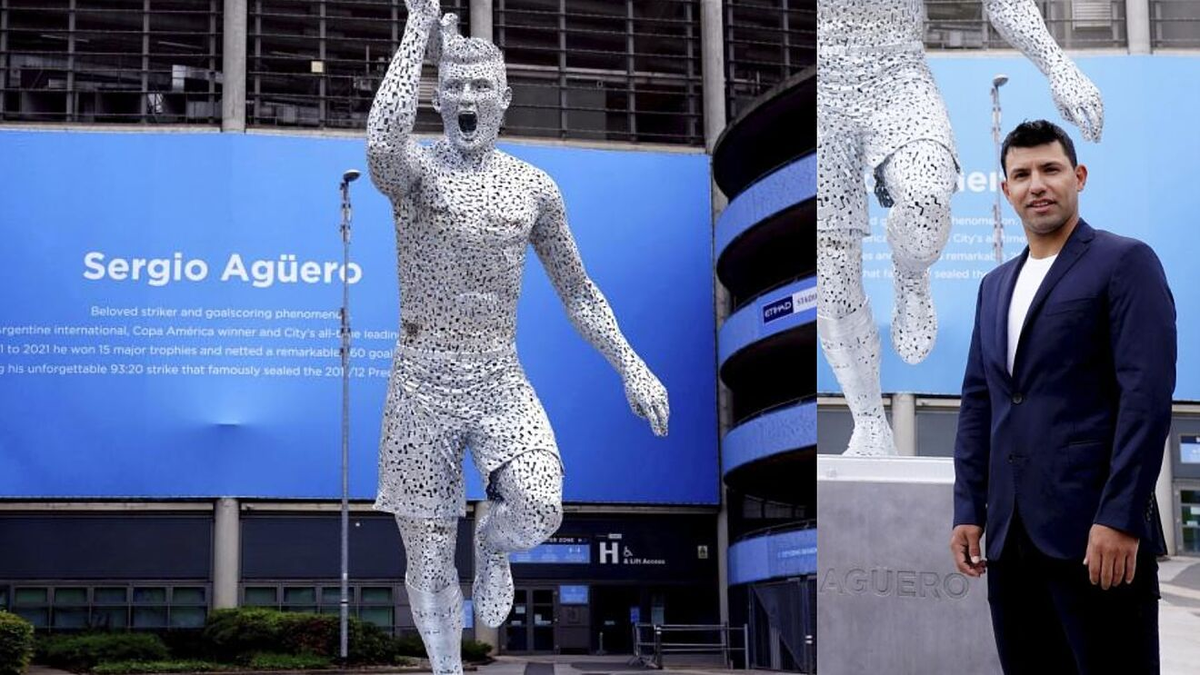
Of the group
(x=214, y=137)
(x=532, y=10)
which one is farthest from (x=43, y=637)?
(x=532, y=10)

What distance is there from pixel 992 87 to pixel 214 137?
22.3m

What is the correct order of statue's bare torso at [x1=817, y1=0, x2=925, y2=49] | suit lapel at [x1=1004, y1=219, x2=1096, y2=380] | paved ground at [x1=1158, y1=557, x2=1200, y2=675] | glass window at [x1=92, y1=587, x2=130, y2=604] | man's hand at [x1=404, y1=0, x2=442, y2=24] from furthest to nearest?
glass window at [x1=92, y1=587, x2=130, y2=604]
man's hand at [x1=404, y1=0, x2=442, y2=24]
statue's bare torso at [x1=817, y1=0, x2=925, y2=49]
paved ground at [x1=1158, y1=557, x2=1200, y2=675]
suit lapel at [x1=1004, y1=219, x2=1096, y2=380]

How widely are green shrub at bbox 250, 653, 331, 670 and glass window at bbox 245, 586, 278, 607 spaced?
14.2 feet

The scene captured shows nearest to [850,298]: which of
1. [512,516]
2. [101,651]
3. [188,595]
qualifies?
[512,516]

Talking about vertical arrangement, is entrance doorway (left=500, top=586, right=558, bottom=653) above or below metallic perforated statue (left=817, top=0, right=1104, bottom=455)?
below

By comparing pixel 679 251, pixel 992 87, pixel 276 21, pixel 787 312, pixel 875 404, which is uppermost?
pixel 276 21

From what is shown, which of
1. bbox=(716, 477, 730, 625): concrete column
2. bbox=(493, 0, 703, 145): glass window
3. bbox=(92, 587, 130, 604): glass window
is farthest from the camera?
bbox=(493, 0, 703, 145): glass window

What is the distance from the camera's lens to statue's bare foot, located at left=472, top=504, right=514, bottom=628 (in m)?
5.79

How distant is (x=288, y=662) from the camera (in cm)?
2062

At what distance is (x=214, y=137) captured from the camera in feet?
85.1

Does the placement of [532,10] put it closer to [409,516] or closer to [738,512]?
[738,512]

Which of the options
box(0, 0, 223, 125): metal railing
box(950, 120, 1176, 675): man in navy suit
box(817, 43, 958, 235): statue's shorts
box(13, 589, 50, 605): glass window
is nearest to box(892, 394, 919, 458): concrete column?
box(817, 43, 958, 235): statue's shorts

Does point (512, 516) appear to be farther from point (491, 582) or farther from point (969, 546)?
point (969, 546)

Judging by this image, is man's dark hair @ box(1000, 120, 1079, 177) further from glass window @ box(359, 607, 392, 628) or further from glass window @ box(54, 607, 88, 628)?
glass window @ box(54, 607, 88, 628)
